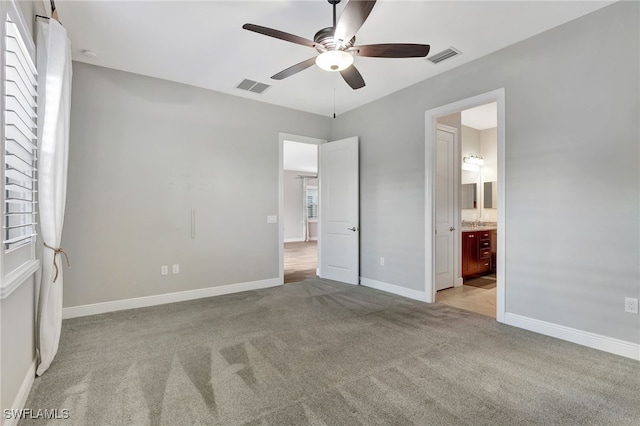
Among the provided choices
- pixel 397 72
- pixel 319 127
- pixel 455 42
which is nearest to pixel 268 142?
pixel 319 127

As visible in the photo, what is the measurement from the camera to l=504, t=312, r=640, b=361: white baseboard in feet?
8.10

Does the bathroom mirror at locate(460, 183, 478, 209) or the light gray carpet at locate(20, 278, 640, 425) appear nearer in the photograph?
the light gray carpet at locate(20, 278, 640, 425)

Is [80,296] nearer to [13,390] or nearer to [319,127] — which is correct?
[13,390]

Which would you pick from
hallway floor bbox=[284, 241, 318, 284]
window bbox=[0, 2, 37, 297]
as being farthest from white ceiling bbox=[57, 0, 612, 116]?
hallway floor bbox=[284, 241, 318, 284]

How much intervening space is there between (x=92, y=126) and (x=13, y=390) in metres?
2.80

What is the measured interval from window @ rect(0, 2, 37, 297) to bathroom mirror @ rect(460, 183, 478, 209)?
247 inches

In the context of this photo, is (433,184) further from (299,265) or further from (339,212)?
(299,265)

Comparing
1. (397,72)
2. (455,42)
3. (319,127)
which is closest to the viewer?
(455,42)

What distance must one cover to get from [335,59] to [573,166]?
232 cm

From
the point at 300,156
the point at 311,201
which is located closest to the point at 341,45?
the point at 300,156

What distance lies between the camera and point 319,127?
5.41 meters

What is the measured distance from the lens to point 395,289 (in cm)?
438

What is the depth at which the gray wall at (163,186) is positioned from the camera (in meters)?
3.47

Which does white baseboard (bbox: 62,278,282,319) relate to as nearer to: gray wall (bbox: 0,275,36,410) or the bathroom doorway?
gray wall (bbox: 0,275,36,410)
